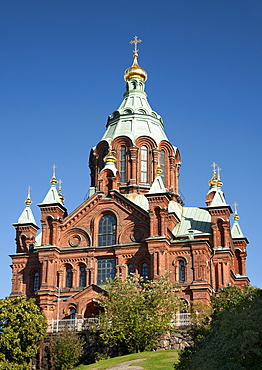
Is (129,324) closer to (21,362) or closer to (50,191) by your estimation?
(21,362)

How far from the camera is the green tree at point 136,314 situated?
5000cm

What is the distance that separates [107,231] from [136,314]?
1314 centimetres

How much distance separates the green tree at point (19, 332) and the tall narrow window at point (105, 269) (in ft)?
32.6

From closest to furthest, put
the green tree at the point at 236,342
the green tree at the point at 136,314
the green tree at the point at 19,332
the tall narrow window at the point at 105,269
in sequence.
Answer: the green tree at the point at 236,342 < the green tree at the point at 19,332 < the green tree at the point at 136,314 < the tall narrow window at the point at 105,269

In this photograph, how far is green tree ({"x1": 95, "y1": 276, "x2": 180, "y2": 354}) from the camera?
50000 millimetres

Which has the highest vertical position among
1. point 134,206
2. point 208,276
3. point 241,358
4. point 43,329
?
point 134,206

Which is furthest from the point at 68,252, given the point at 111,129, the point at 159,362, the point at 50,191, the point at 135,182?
the point at 159,362

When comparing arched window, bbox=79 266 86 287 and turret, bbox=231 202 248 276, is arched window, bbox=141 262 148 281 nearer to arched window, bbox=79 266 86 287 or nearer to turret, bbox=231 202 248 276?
arched window, bbox=79 266 86 287

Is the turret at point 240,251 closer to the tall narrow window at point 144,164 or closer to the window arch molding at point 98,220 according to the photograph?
the tall narrow window at point 144,164

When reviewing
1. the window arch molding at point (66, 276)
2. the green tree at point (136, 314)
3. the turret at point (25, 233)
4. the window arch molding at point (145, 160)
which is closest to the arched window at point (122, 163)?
the window arch molding at point (145, 160)

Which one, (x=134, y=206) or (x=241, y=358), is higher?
(x=134, y=206)

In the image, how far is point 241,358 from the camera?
1172 inches

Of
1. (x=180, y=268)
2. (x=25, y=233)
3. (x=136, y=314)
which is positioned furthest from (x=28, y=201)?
(x=136, y=314)

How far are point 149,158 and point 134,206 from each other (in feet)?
33.1
